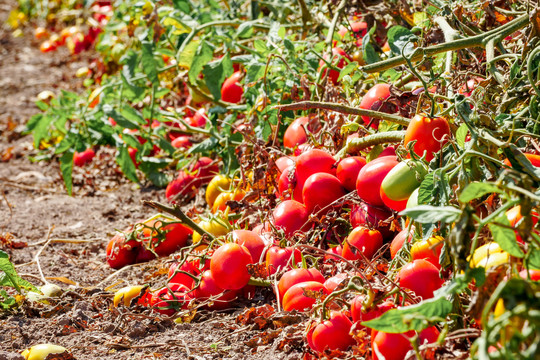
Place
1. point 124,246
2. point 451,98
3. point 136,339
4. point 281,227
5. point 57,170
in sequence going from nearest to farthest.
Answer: point 451,98, point 136,339, point 281,227, point 124,246, point 57,170

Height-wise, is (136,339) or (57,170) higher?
(136,339)

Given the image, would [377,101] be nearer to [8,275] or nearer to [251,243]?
[251,243]

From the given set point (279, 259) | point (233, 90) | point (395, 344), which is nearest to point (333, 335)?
point (395, 344)

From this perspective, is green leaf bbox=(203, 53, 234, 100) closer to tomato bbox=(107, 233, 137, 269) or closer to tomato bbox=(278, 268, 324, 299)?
tomato bbox=(107, 233, 137, 269)

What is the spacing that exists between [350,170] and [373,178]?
0.19 m

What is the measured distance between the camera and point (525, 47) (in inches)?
63.9

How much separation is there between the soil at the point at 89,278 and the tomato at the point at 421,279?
0.97 ft

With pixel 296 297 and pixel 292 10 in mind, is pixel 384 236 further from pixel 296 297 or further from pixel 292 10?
pixel 292 10

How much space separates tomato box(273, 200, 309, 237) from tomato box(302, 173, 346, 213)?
0.05 metres

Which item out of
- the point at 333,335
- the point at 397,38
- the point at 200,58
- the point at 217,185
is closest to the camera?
the point at 333,335

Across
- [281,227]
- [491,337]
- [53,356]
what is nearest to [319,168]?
[281,227]

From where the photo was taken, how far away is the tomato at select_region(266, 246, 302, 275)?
1.80m

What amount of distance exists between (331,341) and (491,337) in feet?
1.92

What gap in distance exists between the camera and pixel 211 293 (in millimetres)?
1885
